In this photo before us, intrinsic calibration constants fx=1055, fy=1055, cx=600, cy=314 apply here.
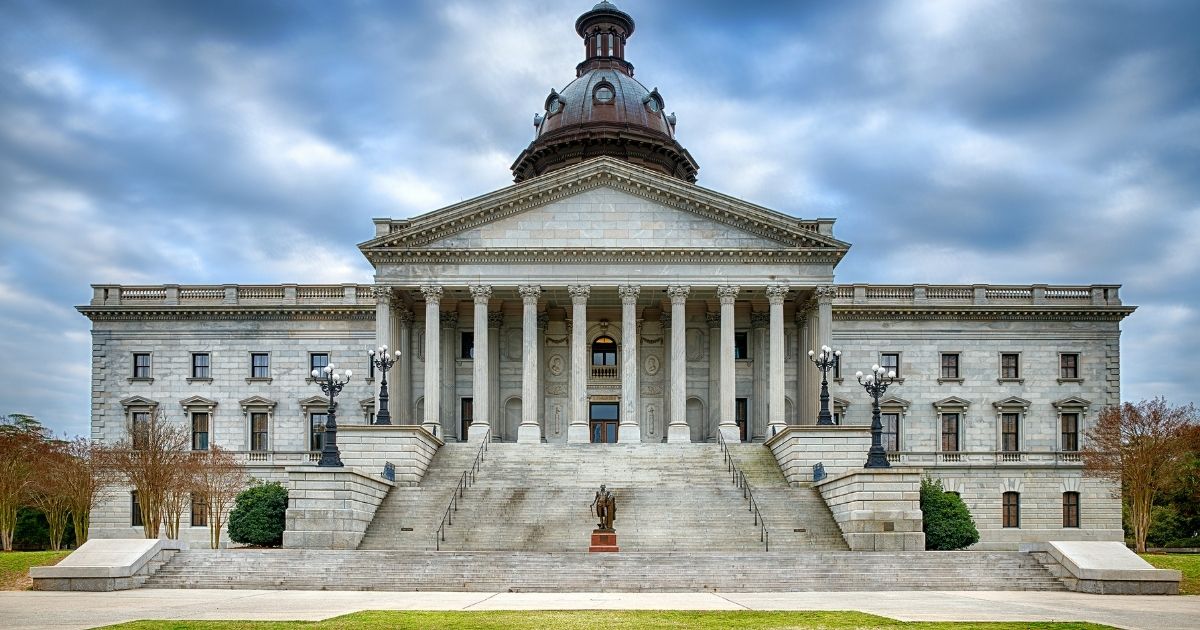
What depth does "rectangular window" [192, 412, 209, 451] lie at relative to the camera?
2216 inches

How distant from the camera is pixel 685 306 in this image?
53094mm

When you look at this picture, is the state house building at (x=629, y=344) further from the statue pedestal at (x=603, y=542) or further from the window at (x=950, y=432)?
the statue pedestal at (x=603, y=542)

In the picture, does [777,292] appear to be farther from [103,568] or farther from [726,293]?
[103,568]

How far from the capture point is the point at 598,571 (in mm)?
26797

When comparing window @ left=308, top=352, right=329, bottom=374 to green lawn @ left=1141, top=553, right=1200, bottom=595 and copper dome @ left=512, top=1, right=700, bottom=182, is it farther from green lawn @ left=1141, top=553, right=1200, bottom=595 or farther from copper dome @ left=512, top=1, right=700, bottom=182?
green lawn @ left=1141, top=553, right=1200, bottom=595

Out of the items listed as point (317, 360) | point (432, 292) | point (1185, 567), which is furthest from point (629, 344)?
point (1185, 567)

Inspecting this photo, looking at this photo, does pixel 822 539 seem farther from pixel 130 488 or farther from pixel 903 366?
pixel 130 488

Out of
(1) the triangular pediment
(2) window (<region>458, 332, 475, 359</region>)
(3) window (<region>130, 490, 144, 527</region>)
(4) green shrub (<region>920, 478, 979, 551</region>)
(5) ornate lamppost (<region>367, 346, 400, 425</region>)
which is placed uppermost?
(1) the triangular pediment

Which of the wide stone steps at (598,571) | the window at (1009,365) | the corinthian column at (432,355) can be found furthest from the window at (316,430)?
the window at (1009,365)

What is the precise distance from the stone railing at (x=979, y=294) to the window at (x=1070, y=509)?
1024 cm

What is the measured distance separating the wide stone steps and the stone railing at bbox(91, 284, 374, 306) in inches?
1154

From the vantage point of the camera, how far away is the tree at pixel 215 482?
44219 millimetres

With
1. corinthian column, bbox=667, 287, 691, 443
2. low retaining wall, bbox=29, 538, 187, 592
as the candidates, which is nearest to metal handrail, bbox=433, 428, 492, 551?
corinthian column, bbox=667, 287, 691, 443

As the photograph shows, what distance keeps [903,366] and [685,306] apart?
13035mm
